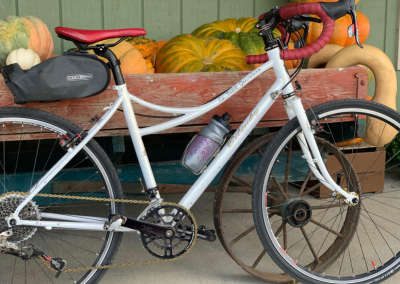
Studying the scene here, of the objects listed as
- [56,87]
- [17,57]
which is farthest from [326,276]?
[17,57]

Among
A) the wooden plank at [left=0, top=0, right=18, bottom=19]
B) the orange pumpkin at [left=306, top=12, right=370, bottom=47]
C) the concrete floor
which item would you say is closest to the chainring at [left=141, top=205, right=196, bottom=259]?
the concrete floor

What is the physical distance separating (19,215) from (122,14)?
2118mm

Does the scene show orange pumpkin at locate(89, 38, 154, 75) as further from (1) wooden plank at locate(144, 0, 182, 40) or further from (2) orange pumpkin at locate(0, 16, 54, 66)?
(1) wooden plank at locate(144, 0, 182, 40)

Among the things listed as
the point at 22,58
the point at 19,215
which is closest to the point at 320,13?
the point at 22,58

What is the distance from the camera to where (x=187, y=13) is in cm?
350

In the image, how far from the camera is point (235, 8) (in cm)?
358

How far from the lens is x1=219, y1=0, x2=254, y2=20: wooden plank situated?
3557 mm

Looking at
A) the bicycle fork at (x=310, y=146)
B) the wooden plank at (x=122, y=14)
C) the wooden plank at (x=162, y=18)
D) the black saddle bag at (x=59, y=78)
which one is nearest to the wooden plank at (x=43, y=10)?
the wooden plank at (x=122, y=14)

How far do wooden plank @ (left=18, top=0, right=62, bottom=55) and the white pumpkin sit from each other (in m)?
1.43

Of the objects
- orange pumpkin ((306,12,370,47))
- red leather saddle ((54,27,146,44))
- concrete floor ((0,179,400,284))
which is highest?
orange pumpkin ((306,12,370,47))

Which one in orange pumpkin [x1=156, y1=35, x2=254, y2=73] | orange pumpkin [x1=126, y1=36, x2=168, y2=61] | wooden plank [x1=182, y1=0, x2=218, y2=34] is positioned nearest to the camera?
orange pumpkin [x1=156, y1=35, x2=254, y2=73]

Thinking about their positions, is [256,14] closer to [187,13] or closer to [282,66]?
[187,13]

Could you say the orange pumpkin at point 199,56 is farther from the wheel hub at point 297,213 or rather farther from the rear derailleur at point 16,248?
the rear derailleur at point 16,248

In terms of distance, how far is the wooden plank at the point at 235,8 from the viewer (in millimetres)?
3557
